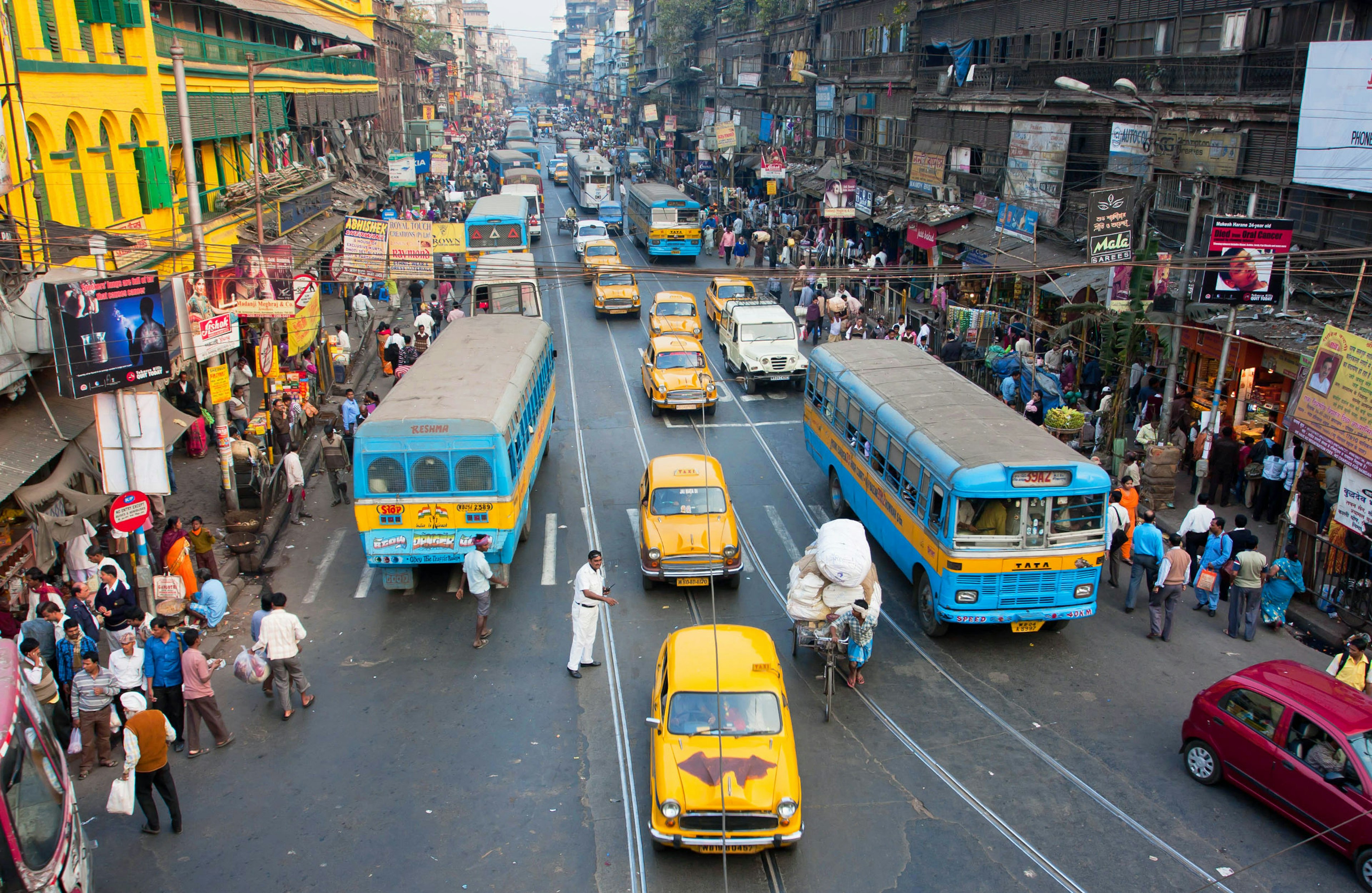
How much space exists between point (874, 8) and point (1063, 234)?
67.4 feet

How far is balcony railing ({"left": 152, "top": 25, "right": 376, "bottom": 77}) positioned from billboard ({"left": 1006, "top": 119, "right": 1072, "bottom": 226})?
1949 centimetres

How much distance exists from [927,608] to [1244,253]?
880 cm

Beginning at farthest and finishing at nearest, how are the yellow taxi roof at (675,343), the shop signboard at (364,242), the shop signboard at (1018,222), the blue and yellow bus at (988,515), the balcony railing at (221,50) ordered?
the shop signboard at (1018,222) → the yellow taxi roof at (675,343) → the balcony railing at (221,50) → the shop signboard at (364,242) → the blue and yellow bus at (988,515)

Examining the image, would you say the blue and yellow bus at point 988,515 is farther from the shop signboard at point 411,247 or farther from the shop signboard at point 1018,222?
the shop signboard at point 1018,222

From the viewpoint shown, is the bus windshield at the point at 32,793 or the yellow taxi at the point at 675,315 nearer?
the bus windshield at the point at 32,793

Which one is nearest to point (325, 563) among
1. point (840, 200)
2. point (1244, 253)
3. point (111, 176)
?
point (111, 176)

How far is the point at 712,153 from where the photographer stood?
69.1 meters

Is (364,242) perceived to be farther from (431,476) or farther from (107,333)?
(431,476)

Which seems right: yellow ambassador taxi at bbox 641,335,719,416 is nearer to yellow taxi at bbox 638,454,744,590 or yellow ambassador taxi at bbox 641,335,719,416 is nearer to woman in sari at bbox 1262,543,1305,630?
yellow taxi at bbox 638,454,744,590

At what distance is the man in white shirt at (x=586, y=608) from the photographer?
12273 millimetres

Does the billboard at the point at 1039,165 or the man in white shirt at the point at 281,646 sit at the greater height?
the billboard at the point at 1039,165

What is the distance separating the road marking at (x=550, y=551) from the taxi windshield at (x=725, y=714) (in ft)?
20.7

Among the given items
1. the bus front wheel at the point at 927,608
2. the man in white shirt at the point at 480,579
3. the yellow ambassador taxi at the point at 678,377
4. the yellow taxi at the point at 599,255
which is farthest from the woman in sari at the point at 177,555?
the yellow taxi at the point at 599,255

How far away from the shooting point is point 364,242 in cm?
2181
